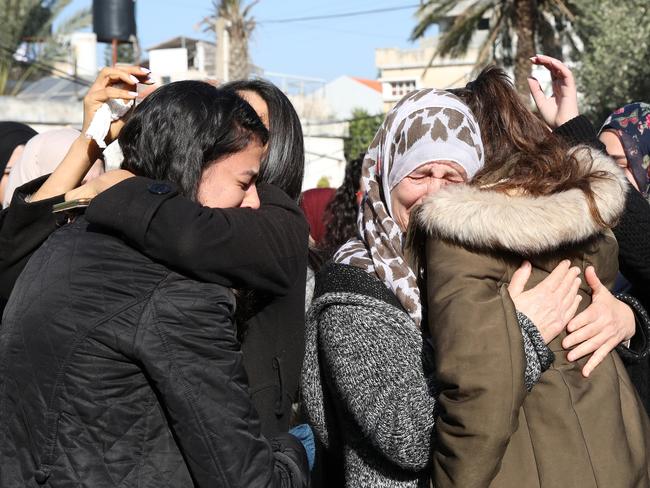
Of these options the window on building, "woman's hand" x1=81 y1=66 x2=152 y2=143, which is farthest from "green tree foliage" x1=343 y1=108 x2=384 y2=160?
"woman's hand" x1=81 y1=66 x2=152 y2=143

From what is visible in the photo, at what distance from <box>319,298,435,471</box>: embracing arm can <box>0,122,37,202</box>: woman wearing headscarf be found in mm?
2468

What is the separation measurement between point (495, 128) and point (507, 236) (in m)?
0.52

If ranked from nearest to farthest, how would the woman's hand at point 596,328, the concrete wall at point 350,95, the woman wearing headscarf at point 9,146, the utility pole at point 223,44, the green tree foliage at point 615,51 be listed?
the woman's hand at point 596,328 < the woman wearing headscarf at point 9,146 < the green tree foliage at point 615,51 < the utility pole at point 223,44 < the concrete wall at point 350,95

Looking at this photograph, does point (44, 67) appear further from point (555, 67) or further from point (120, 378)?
point (120, 378)

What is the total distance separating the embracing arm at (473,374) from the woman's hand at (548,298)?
11cm

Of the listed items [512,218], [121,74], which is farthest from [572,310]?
[121,74]

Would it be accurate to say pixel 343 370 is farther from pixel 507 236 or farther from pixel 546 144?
pixel 546 144

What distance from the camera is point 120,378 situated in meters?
1.74

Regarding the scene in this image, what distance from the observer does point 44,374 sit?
68.7 inches

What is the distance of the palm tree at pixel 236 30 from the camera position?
19484 millimetres

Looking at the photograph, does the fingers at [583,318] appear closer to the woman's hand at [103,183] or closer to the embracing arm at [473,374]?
the embracing arm at [473,374]

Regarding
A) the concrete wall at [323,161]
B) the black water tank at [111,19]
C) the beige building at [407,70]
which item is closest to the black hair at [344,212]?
the black water tank at [111,19]

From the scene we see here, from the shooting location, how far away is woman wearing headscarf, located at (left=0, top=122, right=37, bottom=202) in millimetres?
4043

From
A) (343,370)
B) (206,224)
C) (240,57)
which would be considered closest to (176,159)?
(206,224)
